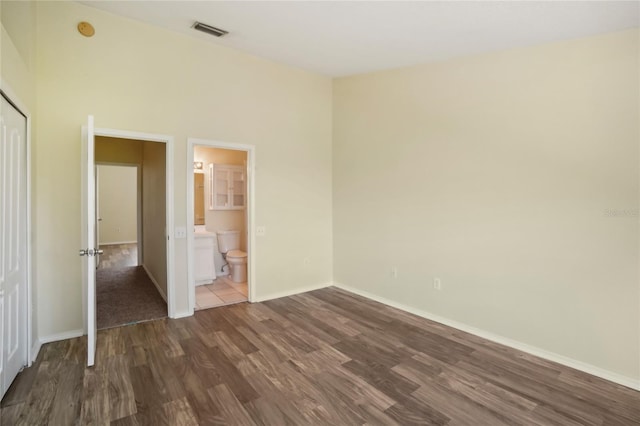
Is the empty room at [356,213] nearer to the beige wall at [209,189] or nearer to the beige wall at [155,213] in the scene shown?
the beige wall at [155,213]

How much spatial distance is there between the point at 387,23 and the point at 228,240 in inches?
169

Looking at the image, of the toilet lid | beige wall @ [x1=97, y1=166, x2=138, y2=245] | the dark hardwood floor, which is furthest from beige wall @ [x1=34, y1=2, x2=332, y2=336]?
beige wall @ [x1=97, y1=166, x2=138, y2=245]

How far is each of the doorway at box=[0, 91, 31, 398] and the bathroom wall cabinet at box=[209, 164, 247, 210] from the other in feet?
10.4

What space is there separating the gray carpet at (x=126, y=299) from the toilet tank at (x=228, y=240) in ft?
4.13

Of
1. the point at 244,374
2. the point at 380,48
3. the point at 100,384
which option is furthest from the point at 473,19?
the point at 100,384

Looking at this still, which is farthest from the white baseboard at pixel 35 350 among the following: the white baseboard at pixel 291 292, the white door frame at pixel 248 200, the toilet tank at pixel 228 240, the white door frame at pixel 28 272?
the toilet tank at pixel 228 240

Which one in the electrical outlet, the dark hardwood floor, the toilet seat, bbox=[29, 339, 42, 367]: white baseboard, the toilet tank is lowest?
the dark hardwood floor

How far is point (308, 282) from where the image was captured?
4953 millimetres

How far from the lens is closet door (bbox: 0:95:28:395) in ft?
7.09

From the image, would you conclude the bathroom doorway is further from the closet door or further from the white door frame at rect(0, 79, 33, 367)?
the closet door

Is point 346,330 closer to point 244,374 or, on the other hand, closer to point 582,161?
point 244,374

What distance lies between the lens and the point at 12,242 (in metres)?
2.38

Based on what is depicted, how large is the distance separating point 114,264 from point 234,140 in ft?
16.0

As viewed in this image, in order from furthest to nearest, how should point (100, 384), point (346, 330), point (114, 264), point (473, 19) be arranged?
point (114, 264)
point (346, 330)
point (473, 19)
point (100, 384)
